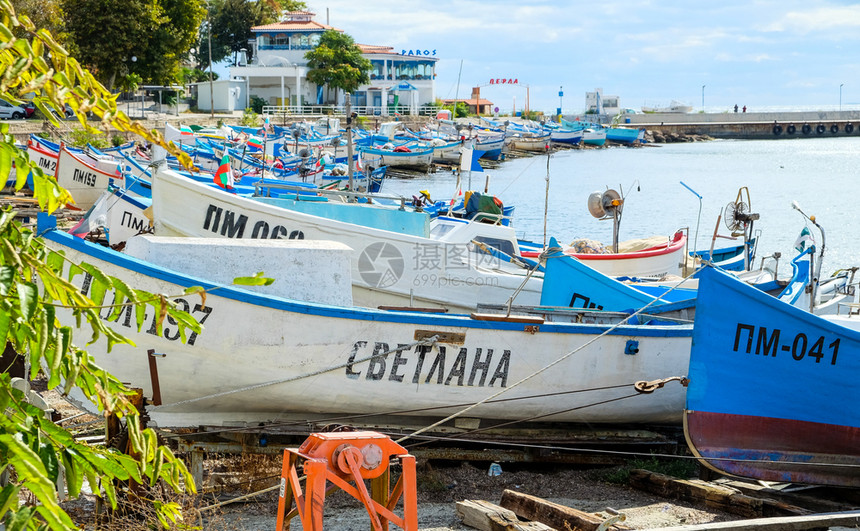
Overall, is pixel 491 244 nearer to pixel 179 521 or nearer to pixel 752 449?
pixel 752 449

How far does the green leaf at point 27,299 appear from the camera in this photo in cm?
198

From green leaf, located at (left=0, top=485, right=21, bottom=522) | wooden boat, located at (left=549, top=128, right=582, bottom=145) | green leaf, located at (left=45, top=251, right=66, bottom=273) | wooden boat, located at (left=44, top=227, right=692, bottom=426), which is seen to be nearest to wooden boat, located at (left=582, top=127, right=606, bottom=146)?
wooden boat, located at (left=549, top=128, right=582, bottom=145)

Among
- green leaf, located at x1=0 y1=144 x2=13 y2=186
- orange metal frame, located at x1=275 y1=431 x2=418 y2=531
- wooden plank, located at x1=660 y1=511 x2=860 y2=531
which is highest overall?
green leaf, located at x1=0 y1=144 x2=13 y2=186

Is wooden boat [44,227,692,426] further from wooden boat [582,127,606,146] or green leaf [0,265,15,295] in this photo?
wooden boat [582,127,606,146]

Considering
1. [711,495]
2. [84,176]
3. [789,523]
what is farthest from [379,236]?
[84,176]

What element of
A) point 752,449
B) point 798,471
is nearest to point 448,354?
point 752,449

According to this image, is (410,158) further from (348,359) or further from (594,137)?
(348,359)

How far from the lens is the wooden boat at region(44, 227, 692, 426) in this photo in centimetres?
780

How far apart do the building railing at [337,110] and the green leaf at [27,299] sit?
58.4 meters

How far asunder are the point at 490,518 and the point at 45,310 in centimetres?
526

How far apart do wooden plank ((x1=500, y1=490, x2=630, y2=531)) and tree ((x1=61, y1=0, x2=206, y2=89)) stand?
43019 millimetres

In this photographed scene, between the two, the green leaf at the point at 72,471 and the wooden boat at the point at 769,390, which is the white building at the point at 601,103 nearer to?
the wooden boat at the point at 769,390

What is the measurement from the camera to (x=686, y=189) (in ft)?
178

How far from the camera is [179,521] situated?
106 inches
